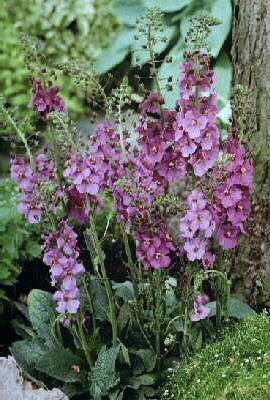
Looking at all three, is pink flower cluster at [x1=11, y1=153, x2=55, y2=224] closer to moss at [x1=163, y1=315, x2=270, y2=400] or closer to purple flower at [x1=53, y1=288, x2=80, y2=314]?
purple flower at [x1=53, y1=288, x2=80, y2=314]

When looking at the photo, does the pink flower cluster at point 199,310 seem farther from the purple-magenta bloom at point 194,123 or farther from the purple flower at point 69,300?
the purple-magenta bloom at point 194,123

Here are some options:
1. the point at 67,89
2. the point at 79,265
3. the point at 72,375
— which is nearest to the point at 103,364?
the point at 72,375

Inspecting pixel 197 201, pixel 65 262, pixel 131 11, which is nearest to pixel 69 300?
→ pixel 65 262

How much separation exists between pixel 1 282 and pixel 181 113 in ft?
4.10

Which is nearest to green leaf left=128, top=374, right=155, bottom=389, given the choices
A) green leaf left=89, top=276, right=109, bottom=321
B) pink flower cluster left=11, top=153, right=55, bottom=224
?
green leaf left=89, top=276, right=109, bottom=321

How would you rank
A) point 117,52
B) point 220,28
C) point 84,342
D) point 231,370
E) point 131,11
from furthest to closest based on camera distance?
point 117,52 < point 131,11 < point 220,28 < point 84,342 < point 231,370

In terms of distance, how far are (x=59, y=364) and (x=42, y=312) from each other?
0.31 metres

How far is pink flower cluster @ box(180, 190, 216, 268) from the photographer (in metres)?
2.96

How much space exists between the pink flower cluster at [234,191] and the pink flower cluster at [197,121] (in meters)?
0.07

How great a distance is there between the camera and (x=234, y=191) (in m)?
2.99

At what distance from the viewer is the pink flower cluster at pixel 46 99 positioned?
3.16 metres

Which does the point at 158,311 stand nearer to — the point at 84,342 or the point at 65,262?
the point at 84,342

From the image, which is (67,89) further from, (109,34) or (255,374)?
(255,374)

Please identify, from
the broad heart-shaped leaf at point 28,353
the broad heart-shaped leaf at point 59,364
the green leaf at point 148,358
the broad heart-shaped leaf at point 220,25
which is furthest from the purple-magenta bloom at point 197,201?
the broad heart-shaped leaf at point 220,25
